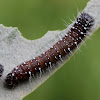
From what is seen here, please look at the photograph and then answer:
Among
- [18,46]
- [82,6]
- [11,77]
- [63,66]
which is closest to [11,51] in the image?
[18,46]

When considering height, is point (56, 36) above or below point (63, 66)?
above

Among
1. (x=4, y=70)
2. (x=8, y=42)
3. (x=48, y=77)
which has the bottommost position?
(x=48, y=77)

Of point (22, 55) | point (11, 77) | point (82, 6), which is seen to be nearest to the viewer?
point (11, 77)

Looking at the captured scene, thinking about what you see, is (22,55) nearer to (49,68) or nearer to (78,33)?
(49,68)

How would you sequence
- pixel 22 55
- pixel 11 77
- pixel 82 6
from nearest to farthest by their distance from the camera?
1. pixel 11 77
2. pixel 22 55
3. pixel 82 6

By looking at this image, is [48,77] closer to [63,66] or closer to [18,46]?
[63,66]

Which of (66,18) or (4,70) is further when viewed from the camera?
(66,18)

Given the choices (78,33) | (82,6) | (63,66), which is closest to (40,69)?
(63,66)
